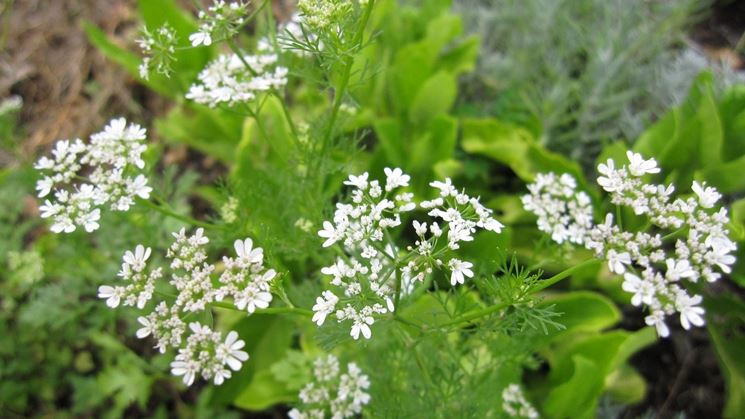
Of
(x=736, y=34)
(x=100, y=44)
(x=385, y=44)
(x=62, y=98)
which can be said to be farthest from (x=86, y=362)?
(x=736, y=34)

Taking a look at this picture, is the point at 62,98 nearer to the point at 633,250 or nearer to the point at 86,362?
the point at 86,362

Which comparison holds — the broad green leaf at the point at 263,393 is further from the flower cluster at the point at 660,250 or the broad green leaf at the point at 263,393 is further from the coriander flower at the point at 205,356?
the flower cluster at the point at 660,250

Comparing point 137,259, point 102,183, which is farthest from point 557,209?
point 102,183

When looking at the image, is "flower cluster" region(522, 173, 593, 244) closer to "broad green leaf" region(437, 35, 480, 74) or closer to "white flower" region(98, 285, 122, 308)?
"white flower" region(98, 285, 122, 308)

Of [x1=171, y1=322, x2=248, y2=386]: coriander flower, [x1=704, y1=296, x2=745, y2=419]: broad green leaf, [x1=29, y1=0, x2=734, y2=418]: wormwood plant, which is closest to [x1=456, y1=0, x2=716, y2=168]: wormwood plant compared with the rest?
[x1=29, y1=0, x2=734, y2=418]: wormwood plant

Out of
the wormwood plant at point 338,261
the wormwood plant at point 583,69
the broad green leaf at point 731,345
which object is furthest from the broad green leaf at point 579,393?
the wormwood plant at point 583,69

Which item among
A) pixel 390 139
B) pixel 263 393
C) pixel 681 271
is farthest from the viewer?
pixel 390 139

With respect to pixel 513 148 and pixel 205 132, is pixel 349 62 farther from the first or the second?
pixel 205 132
